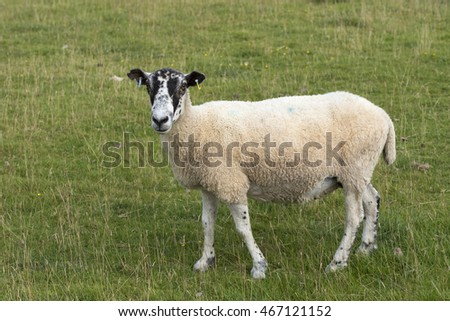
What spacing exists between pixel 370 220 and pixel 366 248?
0.97 ft

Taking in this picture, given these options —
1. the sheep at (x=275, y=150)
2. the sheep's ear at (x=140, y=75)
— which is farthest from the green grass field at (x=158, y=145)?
the sheep's ear at (x=140, y=75)

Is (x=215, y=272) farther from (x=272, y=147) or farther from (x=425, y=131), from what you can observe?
(x=425, y=131)

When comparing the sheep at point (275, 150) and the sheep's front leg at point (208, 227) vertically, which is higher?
the sheep at point (275, 150)

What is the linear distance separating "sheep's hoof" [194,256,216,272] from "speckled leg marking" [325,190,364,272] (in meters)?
1.20

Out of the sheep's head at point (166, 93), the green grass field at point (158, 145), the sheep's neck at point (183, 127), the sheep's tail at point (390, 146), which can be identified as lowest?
the green grass field at point (158, 145)

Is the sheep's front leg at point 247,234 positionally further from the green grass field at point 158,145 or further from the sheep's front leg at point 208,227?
the sheep's front leg at point 208,227

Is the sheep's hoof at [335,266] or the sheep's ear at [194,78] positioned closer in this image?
the sheep's ear at [194,78]

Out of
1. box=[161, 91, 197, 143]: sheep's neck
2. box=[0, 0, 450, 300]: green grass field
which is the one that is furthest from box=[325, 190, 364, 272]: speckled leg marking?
box=[161, 91, 197, 143]: sheep's neck

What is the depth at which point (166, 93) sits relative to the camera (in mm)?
7145

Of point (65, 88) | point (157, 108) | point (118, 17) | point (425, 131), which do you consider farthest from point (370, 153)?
point (118, 17)

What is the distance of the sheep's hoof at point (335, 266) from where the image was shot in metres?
7.50

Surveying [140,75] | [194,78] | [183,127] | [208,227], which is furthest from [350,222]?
[140,75]

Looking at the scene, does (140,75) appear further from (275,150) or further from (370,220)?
(370,220)

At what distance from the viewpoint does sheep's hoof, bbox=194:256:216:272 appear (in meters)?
7.79
